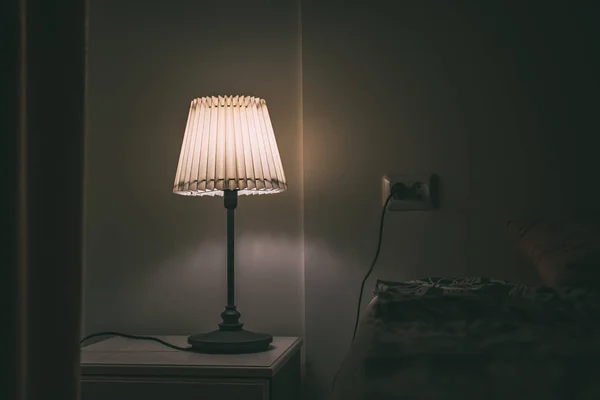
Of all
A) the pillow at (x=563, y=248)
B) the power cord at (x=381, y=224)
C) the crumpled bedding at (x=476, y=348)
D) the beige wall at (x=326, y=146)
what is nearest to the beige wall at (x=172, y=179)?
the beige wall at (x=326, y=146)

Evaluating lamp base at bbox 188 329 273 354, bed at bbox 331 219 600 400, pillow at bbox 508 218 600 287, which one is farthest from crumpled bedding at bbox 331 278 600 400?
lamp base at bbox 188 329 273 354

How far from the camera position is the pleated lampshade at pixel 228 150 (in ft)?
4.50

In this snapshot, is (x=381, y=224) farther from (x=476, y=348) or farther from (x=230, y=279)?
(x=476, y=348)

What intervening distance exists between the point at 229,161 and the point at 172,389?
45cm

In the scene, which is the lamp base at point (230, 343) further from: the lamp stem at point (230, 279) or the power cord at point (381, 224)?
the power cord at point (381, 224)

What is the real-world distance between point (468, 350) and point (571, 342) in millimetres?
123

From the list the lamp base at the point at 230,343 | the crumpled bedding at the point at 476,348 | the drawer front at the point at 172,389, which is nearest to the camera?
the crumpled bedding at the point at 476,348

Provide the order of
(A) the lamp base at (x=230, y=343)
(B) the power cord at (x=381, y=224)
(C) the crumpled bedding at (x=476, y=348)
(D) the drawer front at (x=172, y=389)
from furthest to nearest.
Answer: (B) the power cord at (x=381, y=224)
(A) the lamp base at (x=230, y=343)
(D) the drawer front at (x=172, y=389)
(C) the crumpled bedding at (x=476, y=348)

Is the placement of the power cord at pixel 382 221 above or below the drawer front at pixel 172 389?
above

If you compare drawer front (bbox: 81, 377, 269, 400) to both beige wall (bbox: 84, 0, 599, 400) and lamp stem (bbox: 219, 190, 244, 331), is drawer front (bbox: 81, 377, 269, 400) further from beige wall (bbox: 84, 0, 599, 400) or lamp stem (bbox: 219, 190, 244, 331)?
beige wall (bbox: 84, 0, 599, 400)

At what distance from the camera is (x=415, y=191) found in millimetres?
1614

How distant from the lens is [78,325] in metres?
0.72

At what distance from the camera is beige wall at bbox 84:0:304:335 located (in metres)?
1.67

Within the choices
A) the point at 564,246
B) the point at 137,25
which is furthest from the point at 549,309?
the point at 137,25
